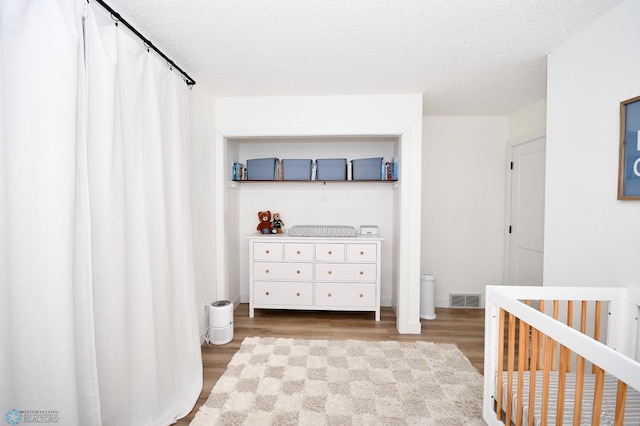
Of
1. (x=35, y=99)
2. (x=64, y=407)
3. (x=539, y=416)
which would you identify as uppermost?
(x=35, y=99)

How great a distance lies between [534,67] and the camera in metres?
2.21

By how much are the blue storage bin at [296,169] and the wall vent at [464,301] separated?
2.35m

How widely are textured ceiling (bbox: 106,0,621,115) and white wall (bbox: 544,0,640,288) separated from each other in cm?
16

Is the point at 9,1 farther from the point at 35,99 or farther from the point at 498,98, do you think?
the point at 498,98

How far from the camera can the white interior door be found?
9.73ft

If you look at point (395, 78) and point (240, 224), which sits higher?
point (395, 78)

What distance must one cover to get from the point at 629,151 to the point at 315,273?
252 cm

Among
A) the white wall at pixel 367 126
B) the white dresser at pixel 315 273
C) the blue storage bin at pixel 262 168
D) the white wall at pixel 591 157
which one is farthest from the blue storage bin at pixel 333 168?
the white wall at pixel 591 157

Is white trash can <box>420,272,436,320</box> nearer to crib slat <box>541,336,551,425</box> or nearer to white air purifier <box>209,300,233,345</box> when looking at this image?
crib slat <box>541,336,551,425</box>

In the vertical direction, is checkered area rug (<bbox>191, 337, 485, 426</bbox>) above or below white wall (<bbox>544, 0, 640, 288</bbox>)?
below

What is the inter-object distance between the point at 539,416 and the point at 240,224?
126 inches

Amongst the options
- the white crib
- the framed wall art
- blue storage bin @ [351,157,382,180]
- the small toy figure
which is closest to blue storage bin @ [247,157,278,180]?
the small toy figure

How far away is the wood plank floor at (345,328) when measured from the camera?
2.44 metres

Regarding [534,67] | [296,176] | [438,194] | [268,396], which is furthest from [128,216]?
[438,194]
